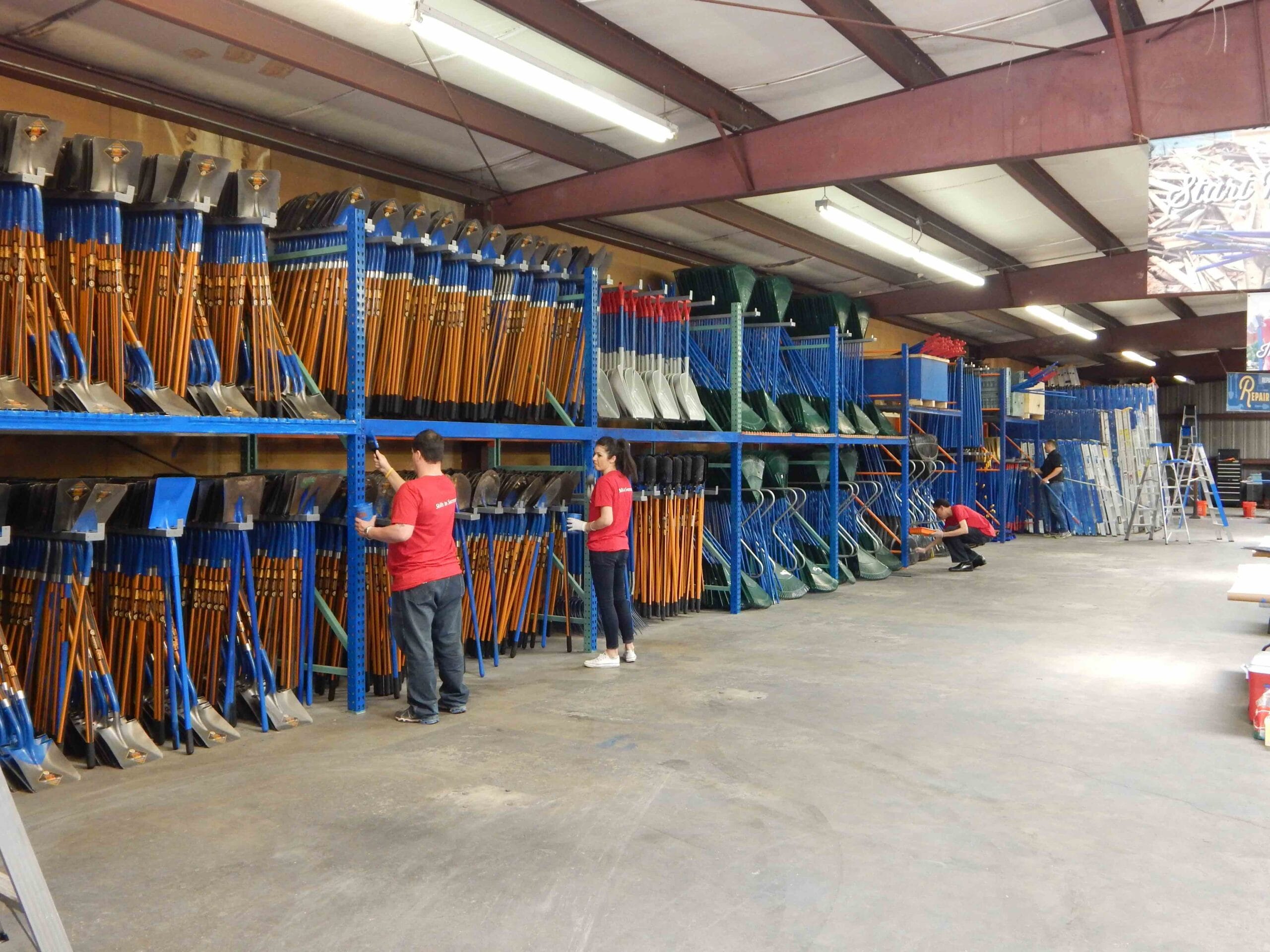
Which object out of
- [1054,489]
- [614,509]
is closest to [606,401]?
[614,509]

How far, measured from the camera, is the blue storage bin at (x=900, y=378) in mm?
12711

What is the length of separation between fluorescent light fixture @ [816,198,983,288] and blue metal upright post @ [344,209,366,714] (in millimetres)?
4515

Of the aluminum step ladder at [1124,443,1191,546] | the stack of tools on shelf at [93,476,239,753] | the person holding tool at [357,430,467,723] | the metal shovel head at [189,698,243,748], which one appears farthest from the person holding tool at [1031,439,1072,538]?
the stack of tools on shelf at [93,476,239,753]

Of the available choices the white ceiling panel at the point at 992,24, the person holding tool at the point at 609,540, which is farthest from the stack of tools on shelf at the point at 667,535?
the white ceiling panel at the point at 992,24

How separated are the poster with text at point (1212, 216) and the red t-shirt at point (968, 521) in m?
6.91

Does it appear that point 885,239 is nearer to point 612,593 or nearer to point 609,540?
point 609,540

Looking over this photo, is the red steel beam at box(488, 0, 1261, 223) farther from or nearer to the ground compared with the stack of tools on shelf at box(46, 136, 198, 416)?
farther from the ground

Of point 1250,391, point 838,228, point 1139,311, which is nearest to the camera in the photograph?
point 838,228

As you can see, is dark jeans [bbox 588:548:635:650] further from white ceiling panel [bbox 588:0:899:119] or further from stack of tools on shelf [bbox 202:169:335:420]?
white ceiling panel [bbox 588:0:899:119]

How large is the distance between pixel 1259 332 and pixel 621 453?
456 centimetres

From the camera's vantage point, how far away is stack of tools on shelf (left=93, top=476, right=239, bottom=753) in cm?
467

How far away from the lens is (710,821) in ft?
12.7

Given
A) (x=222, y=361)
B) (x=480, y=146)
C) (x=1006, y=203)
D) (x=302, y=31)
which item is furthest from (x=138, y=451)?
(x=1006, y=203)

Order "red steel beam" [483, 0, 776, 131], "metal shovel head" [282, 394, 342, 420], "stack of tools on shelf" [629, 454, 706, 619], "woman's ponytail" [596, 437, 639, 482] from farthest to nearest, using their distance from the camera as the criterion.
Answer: "stack of tools on shelf" [629, 454, 706, 619] → "woman's ponytail" [596, 437, 639, 482] → "red steel beam" [483, 0, 776, 131] → "metal shovel head" [282, 394, 342, 420]
